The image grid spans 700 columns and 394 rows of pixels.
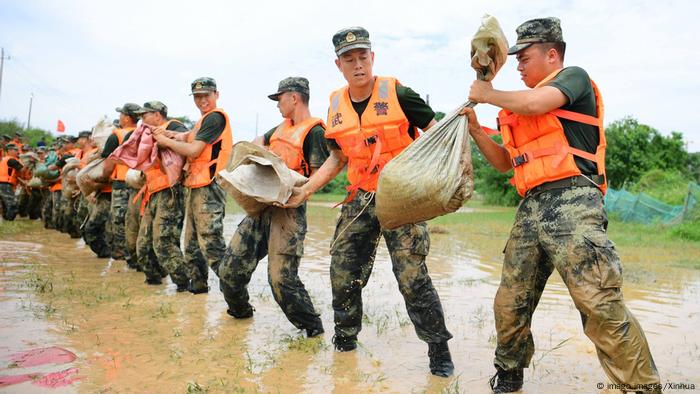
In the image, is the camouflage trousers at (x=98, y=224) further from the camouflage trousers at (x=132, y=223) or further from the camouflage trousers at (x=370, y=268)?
the camouflage trousers at (x=370, y=268)

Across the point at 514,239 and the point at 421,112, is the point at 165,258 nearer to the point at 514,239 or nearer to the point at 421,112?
the point at 421,112

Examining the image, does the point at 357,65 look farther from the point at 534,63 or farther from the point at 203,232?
the point at 203,232

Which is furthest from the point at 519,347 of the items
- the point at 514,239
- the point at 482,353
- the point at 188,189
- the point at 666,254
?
the point at 666,254

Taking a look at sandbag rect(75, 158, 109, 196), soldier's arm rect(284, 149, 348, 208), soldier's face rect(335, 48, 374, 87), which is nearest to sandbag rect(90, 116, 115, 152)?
sandbag rect(75, 158, 109, 196)

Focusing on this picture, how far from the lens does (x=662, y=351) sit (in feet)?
14.9

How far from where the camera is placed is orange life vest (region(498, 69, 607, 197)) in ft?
10.6

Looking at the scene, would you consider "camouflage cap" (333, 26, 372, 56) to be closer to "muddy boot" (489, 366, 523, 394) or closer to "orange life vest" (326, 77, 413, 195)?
"orange life vest" (326, 77, 413, 195)

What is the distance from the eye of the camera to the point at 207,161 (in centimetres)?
621

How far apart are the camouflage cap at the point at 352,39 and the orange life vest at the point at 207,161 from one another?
2484 millimetres

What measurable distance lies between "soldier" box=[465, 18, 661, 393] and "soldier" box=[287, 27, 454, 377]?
56 cm

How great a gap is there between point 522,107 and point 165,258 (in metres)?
4.76

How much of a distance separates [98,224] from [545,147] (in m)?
7.89

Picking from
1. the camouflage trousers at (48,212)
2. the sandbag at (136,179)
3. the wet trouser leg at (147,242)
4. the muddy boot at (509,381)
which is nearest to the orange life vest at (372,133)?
the muddy boot at (509,381)

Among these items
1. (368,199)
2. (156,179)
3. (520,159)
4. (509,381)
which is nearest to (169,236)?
(156,179)
